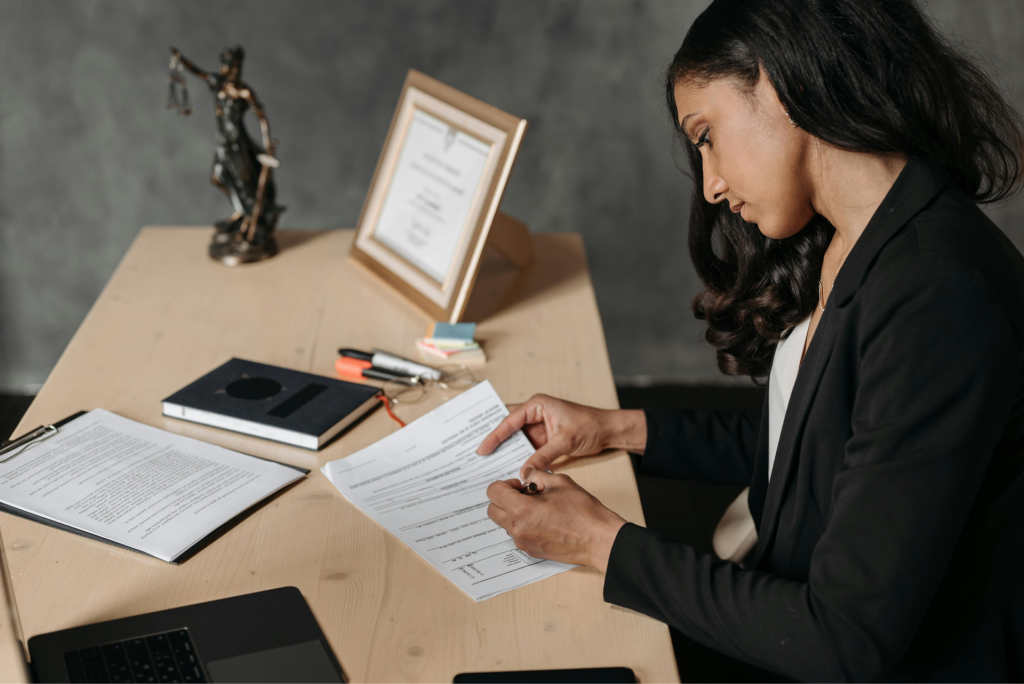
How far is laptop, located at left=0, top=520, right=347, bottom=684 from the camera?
71 centimetres

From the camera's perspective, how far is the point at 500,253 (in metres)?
1.66

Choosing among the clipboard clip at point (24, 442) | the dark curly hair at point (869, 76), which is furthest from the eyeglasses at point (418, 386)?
the dark curly hair at point (869, 76)

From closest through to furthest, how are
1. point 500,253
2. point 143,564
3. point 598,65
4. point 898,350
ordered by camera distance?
point 898,350 → point 143,564 → point 500,253 → point 598,65

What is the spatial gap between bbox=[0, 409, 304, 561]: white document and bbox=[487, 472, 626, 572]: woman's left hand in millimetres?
289

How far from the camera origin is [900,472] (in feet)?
2.26

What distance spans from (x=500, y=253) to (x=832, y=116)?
95 cm

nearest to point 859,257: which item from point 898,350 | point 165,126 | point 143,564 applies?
point 898,350

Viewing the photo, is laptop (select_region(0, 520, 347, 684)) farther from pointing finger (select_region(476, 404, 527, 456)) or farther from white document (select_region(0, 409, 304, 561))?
pointing finger (select_region(476, 404, 527, 456))

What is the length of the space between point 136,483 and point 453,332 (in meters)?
0.53

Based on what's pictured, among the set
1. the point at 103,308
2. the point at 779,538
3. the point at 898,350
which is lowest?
the point at 103,308

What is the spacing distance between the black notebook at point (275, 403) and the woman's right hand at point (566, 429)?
0.65 ft

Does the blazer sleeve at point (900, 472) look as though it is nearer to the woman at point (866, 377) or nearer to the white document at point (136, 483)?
the woman at point (866, 377)

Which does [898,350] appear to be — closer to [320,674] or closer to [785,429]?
[785,429]

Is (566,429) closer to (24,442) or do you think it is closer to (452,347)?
(452,347)
